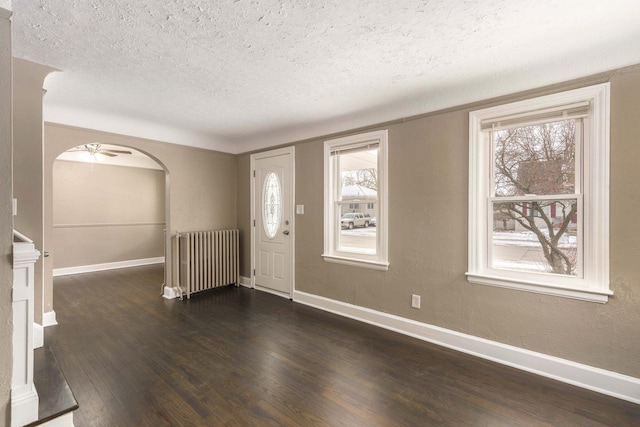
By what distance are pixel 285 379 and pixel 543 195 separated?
254 cm

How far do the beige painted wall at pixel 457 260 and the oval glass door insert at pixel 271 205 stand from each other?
24.3 inches

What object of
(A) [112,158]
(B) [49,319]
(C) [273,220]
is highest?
(A) [112,158]

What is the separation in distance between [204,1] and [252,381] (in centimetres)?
252

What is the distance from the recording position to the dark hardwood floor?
6.23ft

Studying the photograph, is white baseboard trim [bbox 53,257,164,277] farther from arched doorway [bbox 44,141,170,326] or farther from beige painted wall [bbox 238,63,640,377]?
beige painted wall [bbox 238,63,640,377]

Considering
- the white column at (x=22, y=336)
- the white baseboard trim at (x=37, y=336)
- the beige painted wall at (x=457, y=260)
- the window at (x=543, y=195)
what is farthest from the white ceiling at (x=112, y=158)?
the window at (x=543, y=195)

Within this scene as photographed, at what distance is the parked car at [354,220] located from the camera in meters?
3.61

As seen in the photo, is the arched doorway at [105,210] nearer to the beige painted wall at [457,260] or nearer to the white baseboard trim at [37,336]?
the white baseboard trim at [37,336]

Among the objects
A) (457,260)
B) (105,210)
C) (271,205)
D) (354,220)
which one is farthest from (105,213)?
(457,260)

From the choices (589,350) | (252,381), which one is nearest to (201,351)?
(252,381)

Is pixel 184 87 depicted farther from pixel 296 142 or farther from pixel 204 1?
pixel 296 142

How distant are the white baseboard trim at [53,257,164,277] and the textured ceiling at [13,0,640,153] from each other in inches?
143

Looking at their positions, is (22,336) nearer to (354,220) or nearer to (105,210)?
(354,220)

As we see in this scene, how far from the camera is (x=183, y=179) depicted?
178 inches
